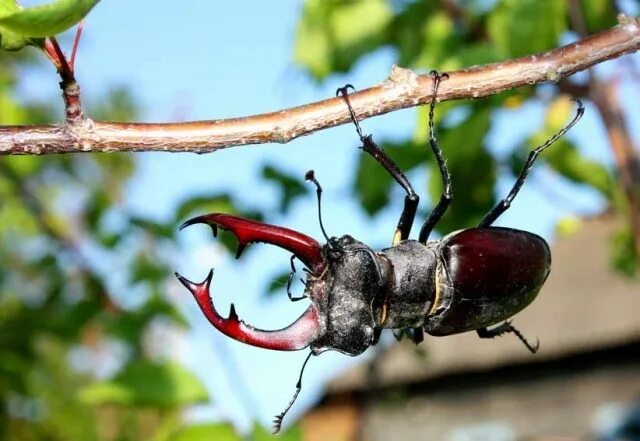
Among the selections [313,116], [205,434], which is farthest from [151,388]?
[313,116]

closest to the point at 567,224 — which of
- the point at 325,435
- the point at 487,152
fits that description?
the point at 487,152

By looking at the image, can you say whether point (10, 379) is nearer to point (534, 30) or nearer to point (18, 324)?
point (18, 324)

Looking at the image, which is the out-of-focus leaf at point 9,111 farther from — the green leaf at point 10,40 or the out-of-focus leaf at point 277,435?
the green leaf at point 10,40

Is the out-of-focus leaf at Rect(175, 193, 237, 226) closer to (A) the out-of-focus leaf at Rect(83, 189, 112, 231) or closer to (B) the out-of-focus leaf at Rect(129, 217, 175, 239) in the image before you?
(B) the out-of-focus leaf at Rect(129, 217, 175, 239)

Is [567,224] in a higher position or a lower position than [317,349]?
higher

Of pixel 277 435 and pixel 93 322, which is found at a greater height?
pixel 93 322

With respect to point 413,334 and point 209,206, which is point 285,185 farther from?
point 413,334
